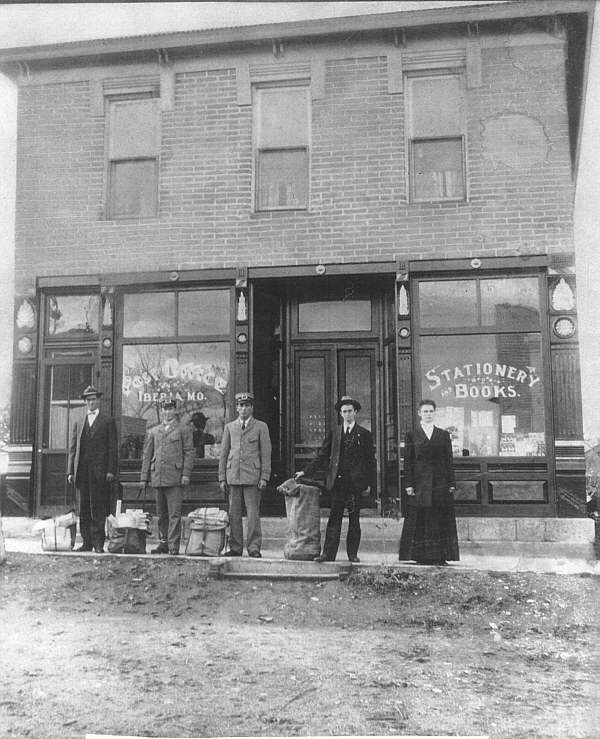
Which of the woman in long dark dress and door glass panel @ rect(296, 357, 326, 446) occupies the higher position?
door glass panel @ rect(296, 357, 326, 446)

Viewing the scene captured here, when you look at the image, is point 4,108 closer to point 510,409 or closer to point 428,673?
point 428,673

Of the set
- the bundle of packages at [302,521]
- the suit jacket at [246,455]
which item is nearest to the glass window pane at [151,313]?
the suit jacket at [246,455]

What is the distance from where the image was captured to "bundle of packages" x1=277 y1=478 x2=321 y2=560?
7.77 metres

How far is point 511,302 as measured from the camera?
9.02m

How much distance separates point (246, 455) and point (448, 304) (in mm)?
3049

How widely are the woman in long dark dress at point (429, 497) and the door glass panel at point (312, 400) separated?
2.07 metres

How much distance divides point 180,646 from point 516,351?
5.32 metres

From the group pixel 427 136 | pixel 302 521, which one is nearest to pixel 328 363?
pixel 302 521

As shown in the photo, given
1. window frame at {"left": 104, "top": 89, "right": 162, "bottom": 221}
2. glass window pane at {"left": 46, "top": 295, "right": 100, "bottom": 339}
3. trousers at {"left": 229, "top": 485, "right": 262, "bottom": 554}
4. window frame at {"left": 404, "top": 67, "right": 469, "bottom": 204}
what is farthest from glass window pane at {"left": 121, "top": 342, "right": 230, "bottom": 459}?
window frame at {"left": 404, "top": 67, "right": 469, "bottom": 204}

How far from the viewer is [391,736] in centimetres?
407

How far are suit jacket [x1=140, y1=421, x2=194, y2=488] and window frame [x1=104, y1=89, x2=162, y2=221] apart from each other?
277 centimetres

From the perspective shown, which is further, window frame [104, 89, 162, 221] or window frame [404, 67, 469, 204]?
window frame [104, 89, 162, 221]

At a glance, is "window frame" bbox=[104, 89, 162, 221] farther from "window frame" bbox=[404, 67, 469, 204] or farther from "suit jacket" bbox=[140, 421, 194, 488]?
"window frame" bbox=[404, 67, 469, 204]

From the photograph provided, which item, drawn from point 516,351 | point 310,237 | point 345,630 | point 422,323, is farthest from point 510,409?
point 345,630
